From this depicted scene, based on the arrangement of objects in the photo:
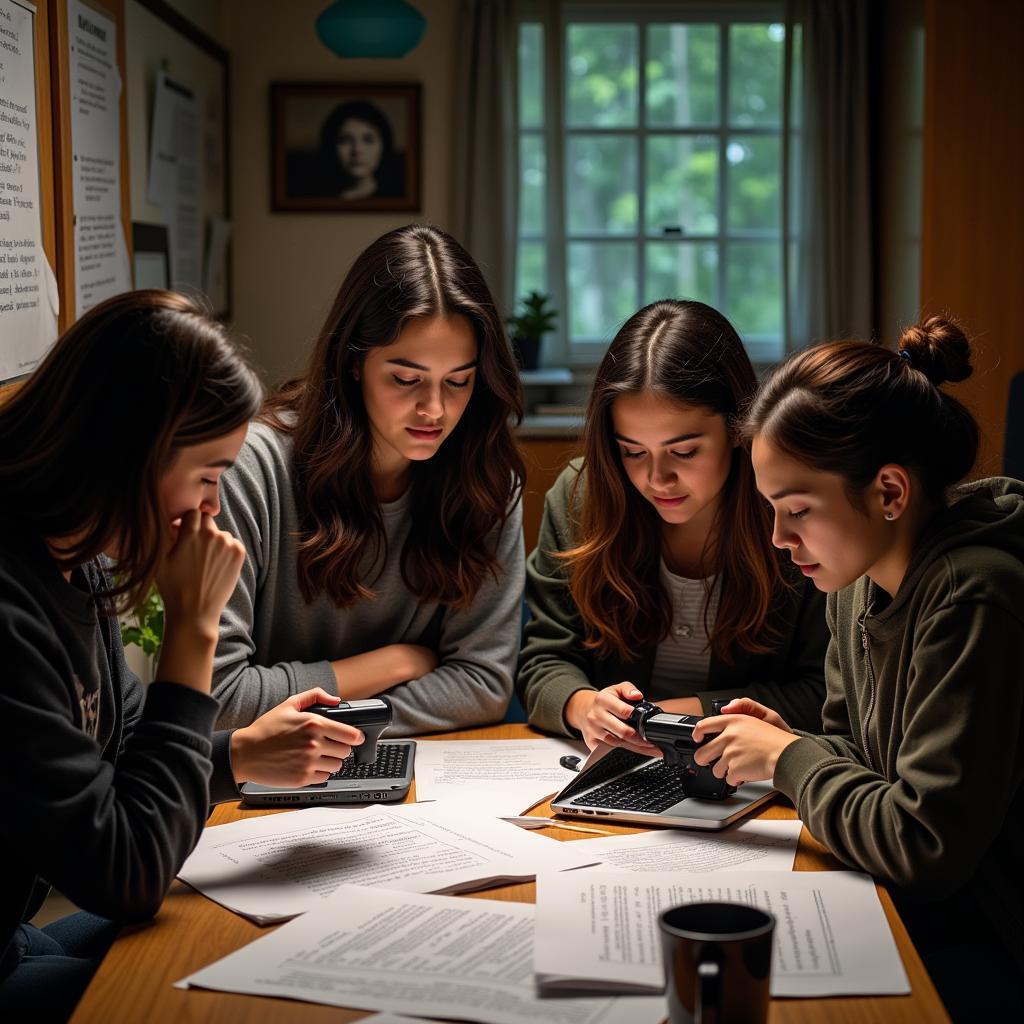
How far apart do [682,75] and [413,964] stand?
4324mm

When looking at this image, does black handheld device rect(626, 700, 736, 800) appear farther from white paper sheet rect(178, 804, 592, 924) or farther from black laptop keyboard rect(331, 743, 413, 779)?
black laptop keyboard rect(331, 743, 413, 779)

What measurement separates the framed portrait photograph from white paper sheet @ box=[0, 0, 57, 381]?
222 cm

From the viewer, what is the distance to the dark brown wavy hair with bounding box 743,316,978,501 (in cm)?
132

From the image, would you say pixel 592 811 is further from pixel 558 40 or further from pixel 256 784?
pixel 558 40

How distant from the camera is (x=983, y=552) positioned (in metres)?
1.26

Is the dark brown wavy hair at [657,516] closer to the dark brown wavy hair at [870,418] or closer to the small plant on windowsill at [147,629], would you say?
the dark brown wavy hair at [870,418]

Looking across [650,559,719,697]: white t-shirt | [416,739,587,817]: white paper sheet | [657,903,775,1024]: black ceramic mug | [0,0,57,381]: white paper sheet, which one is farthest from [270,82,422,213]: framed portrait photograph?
[657,903,775,1024]: black ceramic mug

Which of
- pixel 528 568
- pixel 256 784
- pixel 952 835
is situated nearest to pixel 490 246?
pixel 528 568

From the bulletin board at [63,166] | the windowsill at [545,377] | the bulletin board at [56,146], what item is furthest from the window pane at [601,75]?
the bulletin board at [56,146]

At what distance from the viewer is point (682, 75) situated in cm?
480

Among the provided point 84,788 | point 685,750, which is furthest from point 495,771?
point 84,788

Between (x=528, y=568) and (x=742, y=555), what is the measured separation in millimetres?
353

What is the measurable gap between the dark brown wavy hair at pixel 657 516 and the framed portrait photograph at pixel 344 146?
2.92 m

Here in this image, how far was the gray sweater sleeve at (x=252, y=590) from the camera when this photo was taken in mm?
1703
